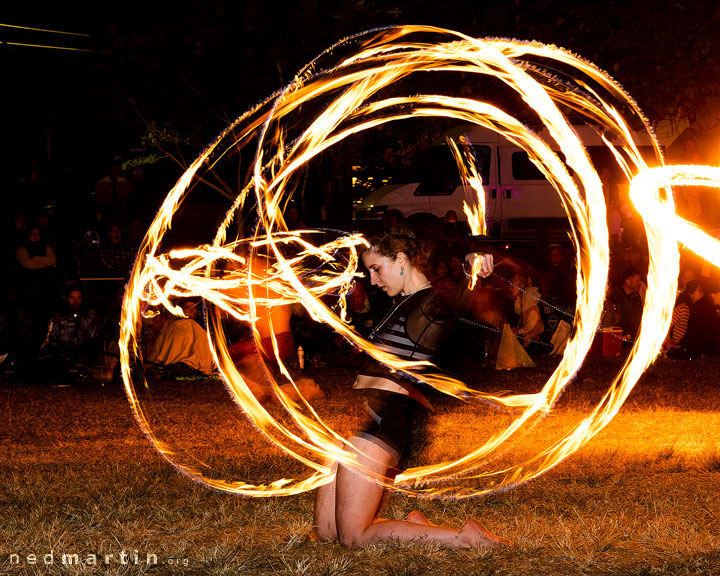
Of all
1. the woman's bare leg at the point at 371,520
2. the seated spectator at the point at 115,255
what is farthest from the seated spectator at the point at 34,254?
the woman's bare leg at the point at 371,520

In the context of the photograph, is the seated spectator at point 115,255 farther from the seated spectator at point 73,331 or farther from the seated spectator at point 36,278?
the seated spectator at point 73,331

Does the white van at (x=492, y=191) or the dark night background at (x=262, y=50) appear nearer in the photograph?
the dark night background at (x=262, y=50)

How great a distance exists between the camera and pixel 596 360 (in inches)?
568

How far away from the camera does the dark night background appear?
46.3 ft

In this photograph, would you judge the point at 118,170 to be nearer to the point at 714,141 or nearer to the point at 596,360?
the point at 596,360

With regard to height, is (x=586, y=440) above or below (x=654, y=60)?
below

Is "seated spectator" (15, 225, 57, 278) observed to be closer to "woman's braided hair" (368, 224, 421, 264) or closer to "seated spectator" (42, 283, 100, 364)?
"seated spectator" (42, 283, 100, 364)

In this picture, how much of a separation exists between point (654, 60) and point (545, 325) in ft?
12.6

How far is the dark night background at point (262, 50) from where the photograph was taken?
14.1 m

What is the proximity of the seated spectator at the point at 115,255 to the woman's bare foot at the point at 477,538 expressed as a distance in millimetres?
10899

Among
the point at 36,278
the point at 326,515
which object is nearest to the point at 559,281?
the point at 36,278

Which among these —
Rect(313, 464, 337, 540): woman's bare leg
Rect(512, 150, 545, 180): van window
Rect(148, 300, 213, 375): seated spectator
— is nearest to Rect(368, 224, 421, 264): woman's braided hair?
Rect(313, 464, 337, 540): woman's bare leg

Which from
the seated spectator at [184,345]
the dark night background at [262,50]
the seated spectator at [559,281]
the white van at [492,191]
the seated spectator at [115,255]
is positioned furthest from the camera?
the white van at [492,191]

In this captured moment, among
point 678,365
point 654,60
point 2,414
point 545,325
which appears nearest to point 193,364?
point 2,414
